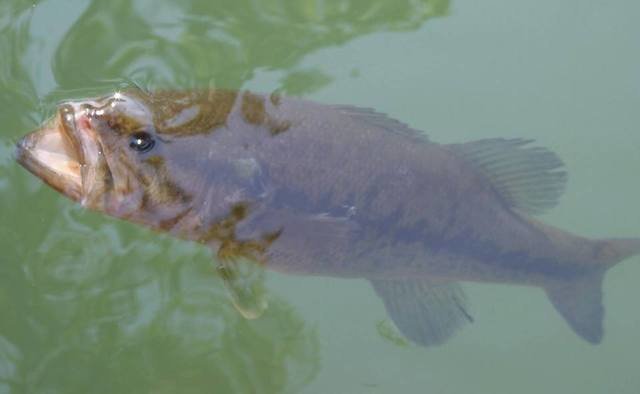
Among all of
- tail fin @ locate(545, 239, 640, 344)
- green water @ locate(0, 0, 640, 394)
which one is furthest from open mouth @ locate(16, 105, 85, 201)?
tail fin @ locate(545, 239, 640, 344)

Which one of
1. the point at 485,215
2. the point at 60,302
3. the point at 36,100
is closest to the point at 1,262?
the point at 60,302

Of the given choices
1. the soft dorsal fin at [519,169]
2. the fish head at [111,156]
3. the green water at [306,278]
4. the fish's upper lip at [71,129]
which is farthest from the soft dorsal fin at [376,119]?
the green water at [306,278]

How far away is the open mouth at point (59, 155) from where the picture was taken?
9.06ft

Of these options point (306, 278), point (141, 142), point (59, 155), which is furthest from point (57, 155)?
point (306, 278)

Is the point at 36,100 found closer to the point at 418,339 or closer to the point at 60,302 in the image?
the point at 60,302

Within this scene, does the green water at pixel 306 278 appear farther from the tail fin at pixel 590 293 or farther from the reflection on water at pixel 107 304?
the tail fin at pixel 590 293

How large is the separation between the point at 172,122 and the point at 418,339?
1471 mm

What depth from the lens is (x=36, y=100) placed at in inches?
179

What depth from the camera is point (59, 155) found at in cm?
279

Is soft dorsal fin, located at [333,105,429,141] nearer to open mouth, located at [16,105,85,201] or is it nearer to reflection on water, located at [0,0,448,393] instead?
open mouth, located at [16,105,85,201]

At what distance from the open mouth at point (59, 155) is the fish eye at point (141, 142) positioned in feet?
0.54

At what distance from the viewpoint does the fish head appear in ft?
8.98

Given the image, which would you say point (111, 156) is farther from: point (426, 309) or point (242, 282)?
point (426, 309)

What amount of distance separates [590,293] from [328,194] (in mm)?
1459
